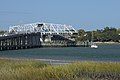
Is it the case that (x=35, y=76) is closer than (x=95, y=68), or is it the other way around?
(x=35, y=76)

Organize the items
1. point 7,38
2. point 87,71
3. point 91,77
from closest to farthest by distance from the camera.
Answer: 1. point 91,77
2. point 87,71
3. point 7,38

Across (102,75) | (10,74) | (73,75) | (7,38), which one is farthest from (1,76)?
(7,38)

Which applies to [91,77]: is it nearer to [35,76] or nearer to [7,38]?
[35,76]

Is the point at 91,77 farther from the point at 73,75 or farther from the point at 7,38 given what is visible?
the point at 7,38

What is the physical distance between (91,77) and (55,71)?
1.93 m

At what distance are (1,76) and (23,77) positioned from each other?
127 cm

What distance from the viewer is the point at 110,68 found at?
2238 cm

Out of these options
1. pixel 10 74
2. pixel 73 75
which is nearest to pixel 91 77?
pixel 73 75

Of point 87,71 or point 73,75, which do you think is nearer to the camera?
point 73,75

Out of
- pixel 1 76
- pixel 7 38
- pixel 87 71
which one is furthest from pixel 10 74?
pixel 7 38

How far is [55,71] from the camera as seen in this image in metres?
20.9

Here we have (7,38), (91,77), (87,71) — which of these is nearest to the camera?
(91,77)

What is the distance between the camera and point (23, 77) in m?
20.2

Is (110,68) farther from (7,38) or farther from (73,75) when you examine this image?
(7,38)
